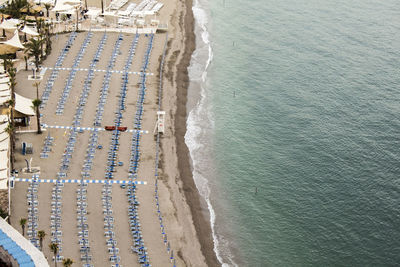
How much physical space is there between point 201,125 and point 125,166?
710 inches

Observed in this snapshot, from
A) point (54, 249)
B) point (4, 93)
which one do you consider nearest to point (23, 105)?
point (4, 93)

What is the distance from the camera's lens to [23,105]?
80438 mm

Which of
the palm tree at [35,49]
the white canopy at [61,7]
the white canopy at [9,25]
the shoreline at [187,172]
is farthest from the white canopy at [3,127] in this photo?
the white canopy at [61,7]

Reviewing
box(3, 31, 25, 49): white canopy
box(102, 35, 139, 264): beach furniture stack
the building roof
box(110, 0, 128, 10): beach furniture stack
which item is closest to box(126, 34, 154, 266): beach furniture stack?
box(102, 35, 139, 264): beach furniture stack

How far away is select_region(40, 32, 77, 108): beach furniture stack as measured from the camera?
88.5 metres

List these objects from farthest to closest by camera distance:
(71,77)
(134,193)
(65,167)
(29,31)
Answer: (29,31)
(71,77)
(65,167)
(134,193)

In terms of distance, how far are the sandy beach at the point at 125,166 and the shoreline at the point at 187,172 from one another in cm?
13

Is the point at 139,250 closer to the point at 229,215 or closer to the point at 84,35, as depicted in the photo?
the point at 229,215

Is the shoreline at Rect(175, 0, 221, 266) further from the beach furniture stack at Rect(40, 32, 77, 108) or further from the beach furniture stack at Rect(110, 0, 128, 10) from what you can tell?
the beach furniture stack at Rect(40, 32, 77, 108)

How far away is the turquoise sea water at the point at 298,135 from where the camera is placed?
6769 cm

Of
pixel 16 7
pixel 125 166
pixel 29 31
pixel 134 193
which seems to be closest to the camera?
pixel 134 193

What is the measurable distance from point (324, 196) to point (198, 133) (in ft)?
69.6

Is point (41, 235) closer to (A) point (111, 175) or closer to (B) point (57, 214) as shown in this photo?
(B) point (57, 214)

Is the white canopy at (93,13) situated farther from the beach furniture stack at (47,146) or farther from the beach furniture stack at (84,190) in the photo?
the beach furniture stack at (47,146)
